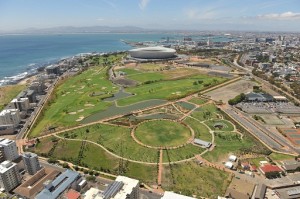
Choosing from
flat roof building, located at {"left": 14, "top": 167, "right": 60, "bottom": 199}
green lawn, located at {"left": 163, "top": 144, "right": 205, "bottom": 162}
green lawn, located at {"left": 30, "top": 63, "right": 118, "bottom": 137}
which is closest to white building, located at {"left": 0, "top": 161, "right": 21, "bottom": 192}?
flat roof building, located at {"left": 14, "top": 167, "right": 60, "bottom": 199}

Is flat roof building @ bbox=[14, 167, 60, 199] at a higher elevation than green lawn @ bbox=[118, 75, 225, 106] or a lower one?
lower

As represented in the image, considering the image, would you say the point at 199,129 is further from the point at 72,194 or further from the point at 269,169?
the point at 72,194

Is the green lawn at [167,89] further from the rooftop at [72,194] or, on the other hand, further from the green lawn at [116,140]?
the rooftop at [72,194]

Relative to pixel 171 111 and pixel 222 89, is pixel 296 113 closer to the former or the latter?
pixel 222 89

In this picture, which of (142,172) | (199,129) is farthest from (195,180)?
(199,129)

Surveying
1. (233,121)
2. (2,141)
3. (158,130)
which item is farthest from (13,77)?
(233,121)

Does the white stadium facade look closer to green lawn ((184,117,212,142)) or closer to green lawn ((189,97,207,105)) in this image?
green lawn ((189,97,207,105))

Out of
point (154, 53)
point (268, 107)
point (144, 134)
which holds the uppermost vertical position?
point (154, 53)
